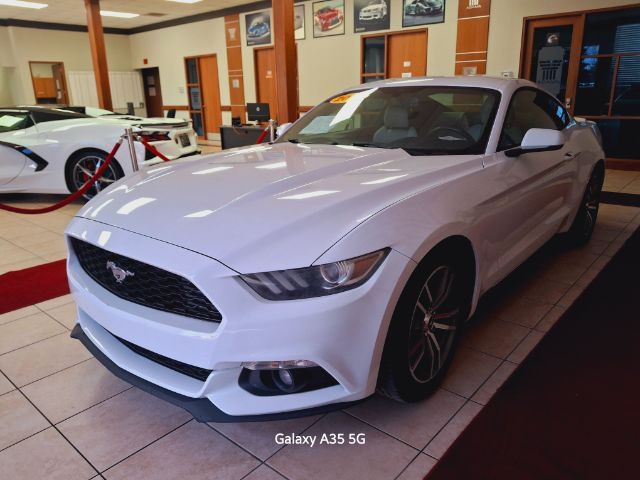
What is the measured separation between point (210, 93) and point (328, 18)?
4.26m

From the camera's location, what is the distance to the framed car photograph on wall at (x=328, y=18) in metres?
9.87

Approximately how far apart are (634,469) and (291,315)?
1.21 metres

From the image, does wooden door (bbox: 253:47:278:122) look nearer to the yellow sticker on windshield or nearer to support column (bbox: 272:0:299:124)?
support column (bbox: 272:0:299:124)

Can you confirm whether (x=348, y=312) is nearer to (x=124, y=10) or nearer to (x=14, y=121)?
(x=14, y=121)

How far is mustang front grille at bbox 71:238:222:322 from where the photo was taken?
1.43 metres

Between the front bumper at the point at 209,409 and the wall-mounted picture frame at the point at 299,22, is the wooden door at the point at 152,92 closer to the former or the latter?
the wall-mounted picture frame at the point at 299,22

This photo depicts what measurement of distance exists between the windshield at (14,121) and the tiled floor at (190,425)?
12.7 ft

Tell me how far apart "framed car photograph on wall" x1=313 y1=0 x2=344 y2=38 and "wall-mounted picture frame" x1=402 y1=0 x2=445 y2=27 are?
1.50 metres

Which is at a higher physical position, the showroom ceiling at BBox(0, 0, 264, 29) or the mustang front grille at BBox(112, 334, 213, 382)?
the showroom ceiling at BBox(0, 0, 264, 29)

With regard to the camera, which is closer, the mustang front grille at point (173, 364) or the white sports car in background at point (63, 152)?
the mustang front grille at point (173, 364)

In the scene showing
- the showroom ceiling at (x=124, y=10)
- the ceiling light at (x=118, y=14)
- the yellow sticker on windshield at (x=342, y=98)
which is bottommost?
the yellow sticker on windshield at (x=342, y=98)

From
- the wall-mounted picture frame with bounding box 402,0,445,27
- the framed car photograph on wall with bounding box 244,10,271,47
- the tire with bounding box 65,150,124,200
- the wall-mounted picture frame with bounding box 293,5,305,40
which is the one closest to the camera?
the tire with bounding box 65,150,124,200

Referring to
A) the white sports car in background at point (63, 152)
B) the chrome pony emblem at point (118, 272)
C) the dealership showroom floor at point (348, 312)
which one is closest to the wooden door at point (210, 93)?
the white sports car in background at point (63, 152)

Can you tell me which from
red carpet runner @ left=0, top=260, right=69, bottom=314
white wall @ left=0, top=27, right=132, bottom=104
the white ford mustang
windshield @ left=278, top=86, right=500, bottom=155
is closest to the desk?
red carpet runner @ left=0, top=260, right=69, bottom=314
